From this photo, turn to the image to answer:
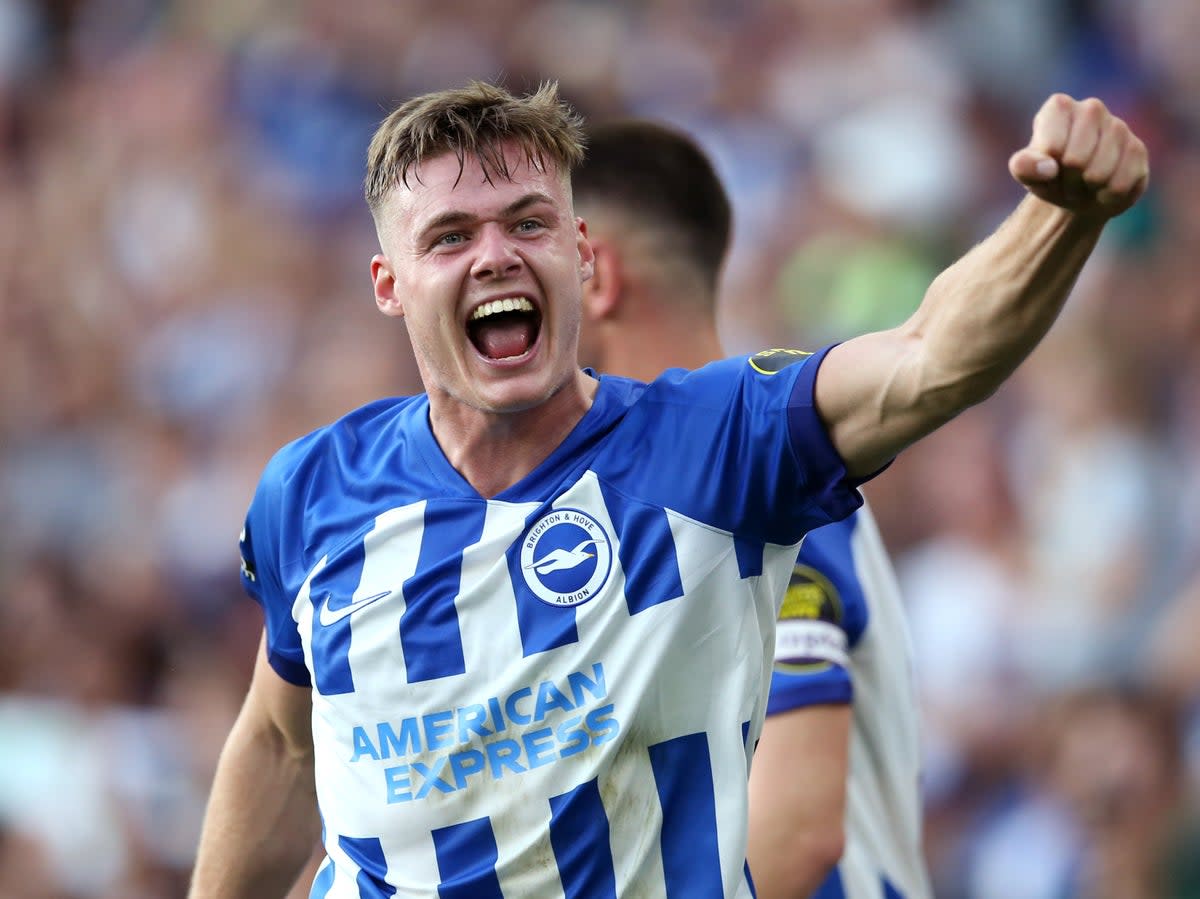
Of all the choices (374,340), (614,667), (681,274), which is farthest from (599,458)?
(374,340)

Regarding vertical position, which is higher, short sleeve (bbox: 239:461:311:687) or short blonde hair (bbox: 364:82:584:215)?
short blonde hair (bbox: 364:82:584:215)

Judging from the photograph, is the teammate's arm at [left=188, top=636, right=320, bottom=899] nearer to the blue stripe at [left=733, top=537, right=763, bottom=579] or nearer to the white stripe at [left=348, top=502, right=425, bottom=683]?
the white stripe at [left=348, top=502, right=425, bottom=683]

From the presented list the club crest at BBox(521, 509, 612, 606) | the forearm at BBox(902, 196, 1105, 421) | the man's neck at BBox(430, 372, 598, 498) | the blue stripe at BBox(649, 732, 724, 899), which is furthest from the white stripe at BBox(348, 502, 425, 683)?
the forearm at BBox(902, 196, 1105, 421)

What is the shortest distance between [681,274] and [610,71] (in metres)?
5.40

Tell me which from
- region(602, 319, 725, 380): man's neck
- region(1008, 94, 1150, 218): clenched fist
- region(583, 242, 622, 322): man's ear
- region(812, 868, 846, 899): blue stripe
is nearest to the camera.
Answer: region(1008, 94, 1150, 218): clenched fist

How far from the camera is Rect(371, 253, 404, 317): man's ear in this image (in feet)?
10.5

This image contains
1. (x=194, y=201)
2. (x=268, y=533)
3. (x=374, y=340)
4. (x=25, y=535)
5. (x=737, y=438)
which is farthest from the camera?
(x=194, y=201)

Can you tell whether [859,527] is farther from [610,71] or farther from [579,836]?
[610,71]

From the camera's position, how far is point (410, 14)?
10141 mm

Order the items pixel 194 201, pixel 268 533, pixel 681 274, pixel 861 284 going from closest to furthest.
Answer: pixel 268 533 < pixel 681 274 < pixel 861 284 < pixel 194 201

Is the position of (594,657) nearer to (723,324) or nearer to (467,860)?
(467,860)

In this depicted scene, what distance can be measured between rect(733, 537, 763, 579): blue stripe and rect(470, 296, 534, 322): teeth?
1.75ft

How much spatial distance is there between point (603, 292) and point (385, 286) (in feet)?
3.17

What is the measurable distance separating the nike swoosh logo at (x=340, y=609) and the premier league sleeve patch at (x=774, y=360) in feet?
2.34
